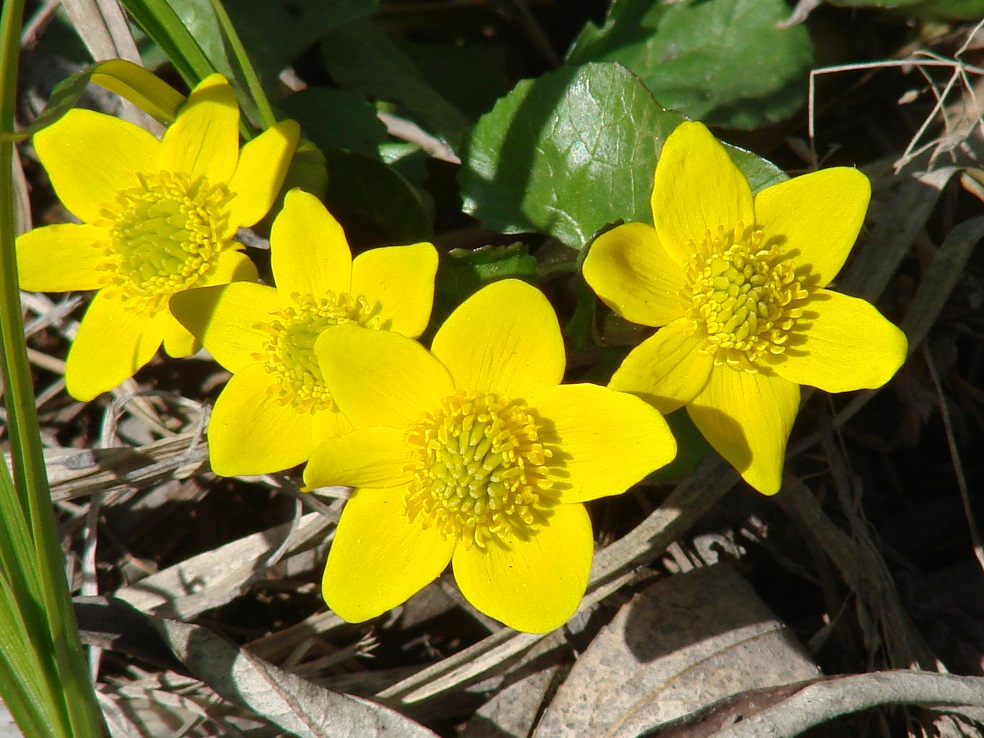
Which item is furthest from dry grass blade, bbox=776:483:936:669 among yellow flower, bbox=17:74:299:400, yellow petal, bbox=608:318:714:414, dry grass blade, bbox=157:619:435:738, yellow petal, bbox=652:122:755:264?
yellow flower, bbox=17:74:299:400

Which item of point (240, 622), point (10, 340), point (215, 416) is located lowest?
point (240, 622)

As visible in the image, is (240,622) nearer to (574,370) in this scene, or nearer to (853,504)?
(574,370)

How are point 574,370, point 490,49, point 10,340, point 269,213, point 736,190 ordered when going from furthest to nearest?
1. point 490,49
2. point 574,370
3. point 269,213
4. point 736,190
5. point 10,340

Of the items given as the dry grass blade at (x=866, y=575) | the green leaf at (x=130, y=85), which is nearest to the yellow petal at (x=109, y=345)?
the green leaf at (x=130, y=85)

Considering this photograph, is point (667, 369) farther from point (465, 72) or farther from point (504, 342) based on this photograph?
point (465, 72)

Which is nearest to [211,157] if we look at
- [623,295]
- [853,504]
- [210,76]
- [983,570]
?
[210,76]

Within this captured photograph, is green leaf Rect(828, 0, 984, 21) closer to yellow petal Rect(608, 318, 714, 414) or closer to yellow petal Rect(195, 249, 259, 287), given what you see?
yellow petal Rect(608, 318, 714, 414)

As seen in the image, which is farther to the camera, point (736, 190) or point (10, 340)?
point (736, 190)

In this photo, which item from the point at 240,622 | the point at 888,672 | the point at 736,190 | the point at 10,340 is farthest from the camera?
the point at 240,622
